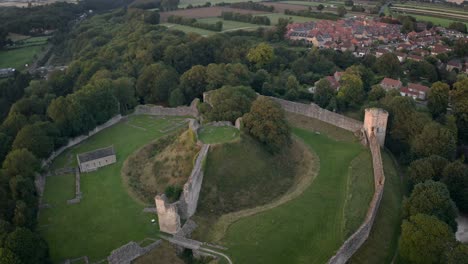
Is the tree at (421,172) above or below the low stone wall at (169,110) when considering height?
above

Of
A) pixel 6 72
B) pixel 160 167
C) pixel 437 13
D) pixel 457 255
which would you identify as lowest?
pixel 6 72

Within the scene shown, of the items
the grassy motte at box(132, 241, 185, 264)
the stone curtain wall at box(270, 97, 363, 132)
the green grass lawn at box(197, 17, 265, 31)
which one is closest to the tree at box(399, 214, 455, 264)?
the grassy motte at box(132, 241, 185, 264)

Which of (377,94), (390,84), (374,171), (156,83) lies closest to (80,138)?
(156,83)

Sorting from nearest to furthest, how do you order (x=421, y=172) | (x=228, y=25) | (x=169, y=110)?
(x=421, y=172)
(x=169, y=110)
(x=228, y=25)

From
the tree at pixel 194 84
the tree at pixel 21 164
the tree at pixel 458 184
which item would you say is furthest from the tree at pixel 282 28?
the tree at pixel 21 164

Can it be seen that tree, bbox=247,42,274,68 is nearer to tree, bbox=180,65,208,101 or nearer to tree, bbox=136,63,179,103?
tree, bbox=180,65,208,101

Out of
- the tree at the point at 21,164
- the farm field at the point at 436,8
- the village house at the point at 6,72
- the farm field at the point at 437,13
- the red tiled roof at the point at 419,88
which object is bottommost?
the village house at the point at 6,72

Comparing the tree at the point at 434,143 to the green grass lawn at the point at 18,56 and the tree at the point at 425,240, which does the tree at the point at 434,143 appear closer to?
the tree at the point at 425,240

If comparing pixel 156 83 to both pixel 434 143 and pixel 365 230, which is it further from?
pixel 365 230

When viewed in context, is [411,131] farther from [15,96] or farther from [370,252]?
[15,96]
